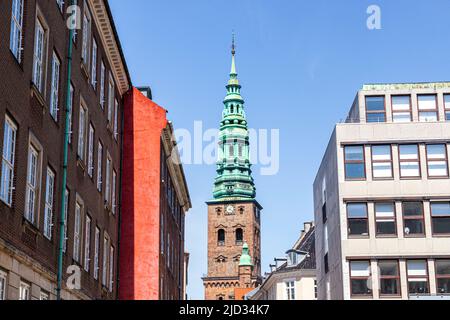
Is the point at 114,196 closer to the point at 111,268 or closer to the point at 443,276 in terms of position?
the point at 111,268

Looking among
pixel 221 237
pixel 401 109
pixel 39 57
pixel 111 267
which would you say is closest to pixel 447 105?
pixel 401 109

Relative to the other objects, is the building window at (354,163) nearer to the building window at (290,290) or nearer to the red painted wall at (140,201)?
the red painted wall at (140,201)

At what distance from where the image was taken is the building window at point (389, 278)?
4372cm

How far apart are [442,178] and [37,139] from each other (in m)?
29.6

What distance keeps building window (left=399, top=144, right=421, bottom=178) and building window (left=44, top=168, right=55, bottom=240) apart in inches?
1058

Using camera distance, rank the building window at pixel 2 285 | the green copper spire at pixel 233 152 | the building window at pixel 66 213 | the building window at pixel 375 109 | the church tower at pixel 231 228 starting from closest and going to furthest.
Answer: the building window at pixel 2 285 < the building window at pixel 66 213 < the building window at pixel 375 109 < the green copper spire at pixel 233 152 < the church tower at pixel 231 228

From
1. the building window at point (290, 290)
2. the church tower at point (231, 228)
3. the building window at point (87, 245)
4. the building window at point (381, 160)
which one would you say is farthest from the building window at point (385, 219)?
the church tower at point (231, 228)

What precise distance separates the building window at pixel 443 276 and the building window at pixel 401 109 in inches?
353

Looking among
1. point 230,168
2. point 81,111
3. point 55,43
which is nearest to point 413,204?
point 81,111

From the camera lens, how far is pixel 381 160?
150 feet

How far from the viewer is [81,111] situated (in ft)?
90.0

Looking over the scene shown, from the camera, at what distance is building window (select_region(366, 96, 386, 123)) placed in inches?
1887

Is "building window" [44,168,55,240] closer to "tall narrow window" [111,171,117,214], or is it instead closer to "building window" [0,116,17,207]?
"building window" [0,116,17,207]

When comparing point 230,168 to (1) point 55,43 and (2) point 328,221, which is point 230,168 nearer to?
(2) point 328,221
